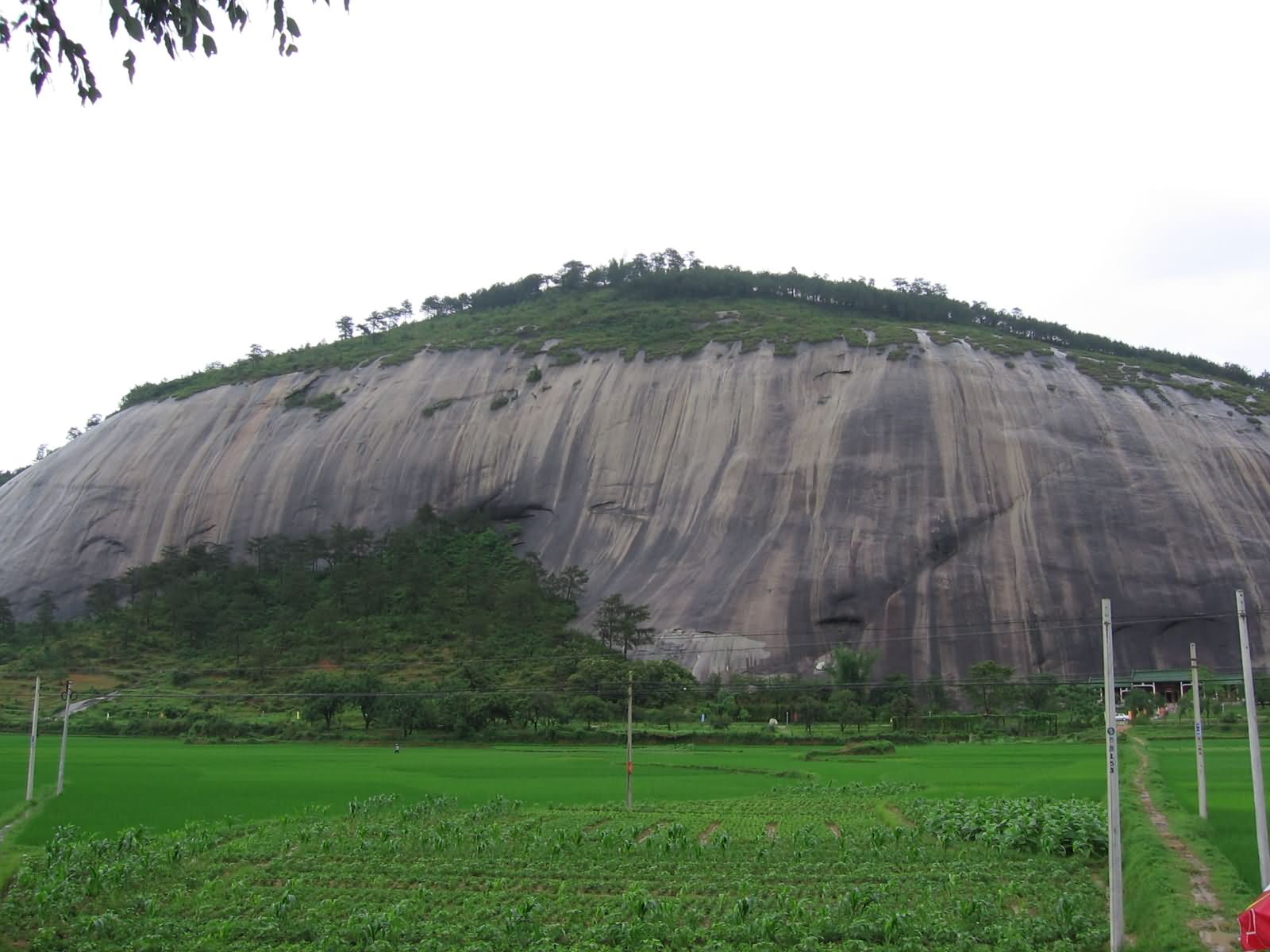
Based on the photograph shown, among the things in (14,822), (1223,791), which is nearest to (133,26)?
(14,822)

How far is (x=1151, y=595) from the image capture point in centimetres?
5844

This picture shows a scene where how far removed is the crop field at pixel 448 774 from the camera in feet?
87.2

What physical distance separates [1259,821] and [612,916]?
8797 mm

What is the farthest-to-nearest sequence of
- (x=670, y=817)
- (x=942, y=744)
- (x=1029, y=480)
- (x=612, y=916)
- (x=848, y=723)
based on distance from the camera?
(x=1029, y=480) < (x=848, y=723) < (x=942, y=744) < (x=670, y=817) < (x=612, y=916)

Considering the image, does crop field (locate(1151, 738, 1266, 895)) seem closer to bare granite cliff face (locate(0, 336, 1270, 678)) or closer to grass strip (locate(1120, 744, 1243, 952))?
grass strip (locate(1120, 744, 1243, 952))

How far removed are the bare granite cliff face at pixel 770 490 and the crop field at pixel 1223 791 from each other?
16692 millimetres

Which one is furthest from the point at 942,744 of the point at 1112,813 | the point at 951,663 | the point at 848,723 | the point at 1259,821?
the point at 1112,813

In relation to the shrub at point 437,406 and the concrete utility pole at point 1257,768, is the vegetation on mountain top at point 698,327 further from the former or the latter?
the concrete utility pole at point 1257,768

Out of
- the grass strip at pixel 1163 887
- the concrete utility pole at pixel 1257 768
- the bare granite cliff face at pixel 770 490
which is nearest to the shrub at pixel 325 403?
the bare granite cliff face at pixel 770 490

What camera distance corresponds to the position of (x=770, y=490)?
67.6m

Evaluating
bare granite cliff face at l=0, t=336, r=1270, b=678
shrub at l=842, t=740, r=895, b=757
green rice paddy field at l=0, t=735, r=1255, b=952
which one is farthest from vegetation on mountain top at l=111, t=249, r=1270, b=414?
green rice paddy field at l=0, t=735, r=1255, b=952

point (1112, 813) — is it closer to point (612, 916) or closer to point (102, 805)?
point (612, 916)

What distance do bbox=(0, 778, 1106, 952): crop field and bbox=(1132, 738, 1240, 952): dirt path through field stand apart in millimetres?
1136

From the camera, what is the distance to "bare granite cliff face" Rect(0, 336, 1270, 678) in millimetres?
58500
